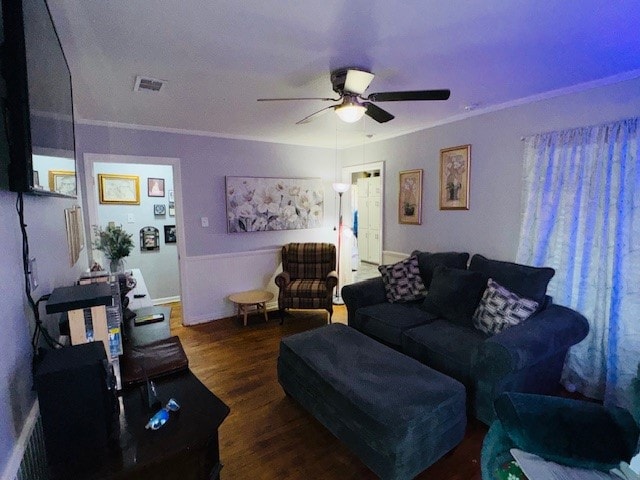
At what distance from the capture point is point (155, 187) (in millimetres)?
4676

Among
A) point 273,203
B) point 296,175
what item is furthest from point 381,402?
point 296,175

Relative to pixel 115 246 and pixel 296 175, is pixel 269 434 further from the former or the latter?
pixel 296 175

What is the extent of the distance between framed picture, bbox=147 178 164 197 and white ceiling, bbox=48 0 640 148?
6.14 feet

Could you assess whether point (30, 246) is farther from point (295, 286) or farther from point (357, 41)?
point (295, 286)

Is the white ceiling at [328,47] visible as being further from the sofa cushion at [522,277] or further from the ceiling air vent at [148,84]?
the sofa cushion at [522,277]

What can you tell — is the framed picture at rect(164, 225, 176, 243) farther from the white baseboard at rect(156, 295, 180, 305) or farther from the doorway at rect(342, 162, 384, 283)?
the doorway at rect(342, 162, 384, 283)

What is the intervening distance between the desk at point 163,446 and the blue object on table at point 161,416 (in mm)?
13

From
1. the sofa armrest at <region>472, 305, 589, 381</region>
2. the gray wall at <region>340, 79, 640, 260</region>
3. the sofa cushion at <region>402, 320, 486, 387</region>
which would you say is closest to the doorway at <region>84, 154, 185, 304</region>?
the gray wall at <region>340, 79, 640, 260</region>

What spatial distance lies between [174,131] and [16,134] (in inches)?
120

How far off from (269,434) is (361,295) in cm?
149

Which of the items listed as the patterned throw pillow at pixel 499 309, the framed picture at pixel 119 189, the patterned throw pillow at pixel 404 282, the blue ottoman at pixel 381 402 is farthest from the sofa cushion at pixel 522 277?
the framed picture at pixel 119 189

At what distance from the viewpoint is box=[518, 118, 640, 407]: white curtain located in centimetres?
221

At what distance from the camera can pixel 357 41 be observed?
1.72 metres

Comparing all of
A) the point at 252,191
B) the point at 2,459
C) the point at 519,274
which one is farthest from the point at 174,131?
the point at 519,274
